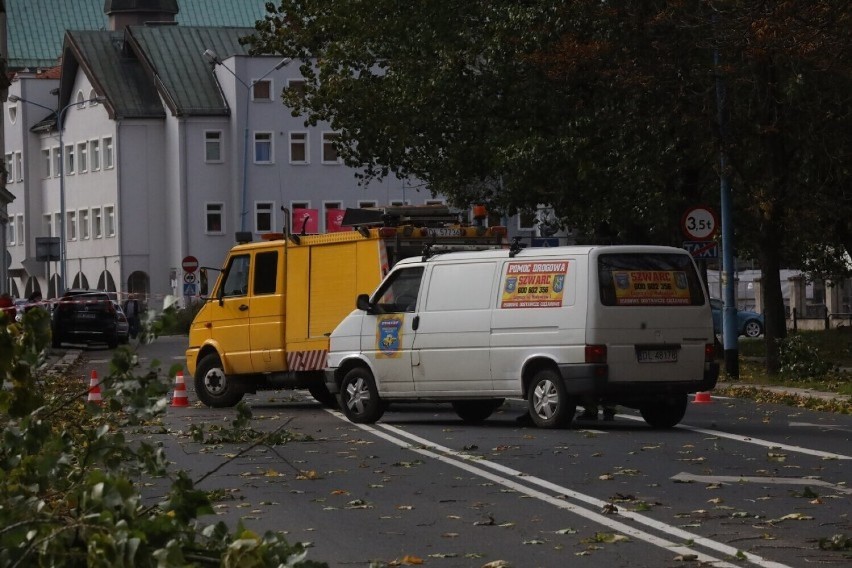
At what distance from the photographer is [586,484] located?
13.7 metres

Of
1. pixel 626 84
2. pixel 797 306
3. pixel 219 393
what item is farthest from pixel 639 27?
pixel 797 306

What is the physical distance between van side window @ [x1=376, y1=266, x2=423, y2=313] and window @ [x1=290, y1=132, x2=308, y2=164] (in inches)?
2879

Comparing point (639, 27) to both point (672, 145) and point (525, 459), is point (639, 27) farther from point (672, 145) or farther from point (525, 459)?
point (525, 459)

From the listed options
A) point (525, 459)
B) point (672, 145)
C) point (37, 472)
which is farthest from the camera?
point (672, 145)

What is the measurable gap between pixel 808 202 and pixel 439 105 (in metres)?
8.98

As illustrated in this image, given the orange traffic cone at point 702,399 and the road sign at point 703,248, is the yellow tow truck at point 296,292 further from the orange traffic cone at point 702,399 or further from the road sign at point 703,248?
the road sign at point 703,248

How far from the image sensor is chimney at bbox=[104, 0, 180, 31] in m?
108

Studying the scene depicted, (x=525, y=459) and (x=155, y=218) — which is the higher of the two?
(x=155, y=218)

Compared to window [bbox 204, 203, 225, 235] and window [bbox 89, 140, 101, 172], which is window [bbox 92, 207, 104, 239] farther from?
window [bbox 204, 203, 225, 235]

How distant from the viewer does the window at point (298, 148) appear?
9419 centimetres

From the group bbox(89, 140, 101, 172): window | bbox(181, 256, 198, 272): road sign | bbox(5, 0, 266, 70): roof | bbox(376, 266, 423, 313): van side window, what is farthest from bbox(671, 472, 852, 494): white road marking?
bbox(5, 0, 266, 70): roof

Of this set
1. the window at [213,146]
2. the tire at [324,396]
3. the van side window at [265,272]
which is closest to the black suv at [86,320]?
the van side window at [265,272]

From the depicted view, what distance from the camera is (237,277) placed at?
25.7m

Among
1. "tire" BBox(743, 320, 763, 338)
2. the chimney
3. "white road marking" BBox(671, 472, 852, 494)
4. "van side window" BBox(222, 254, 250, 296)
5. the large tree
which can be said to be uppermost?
the chimney
